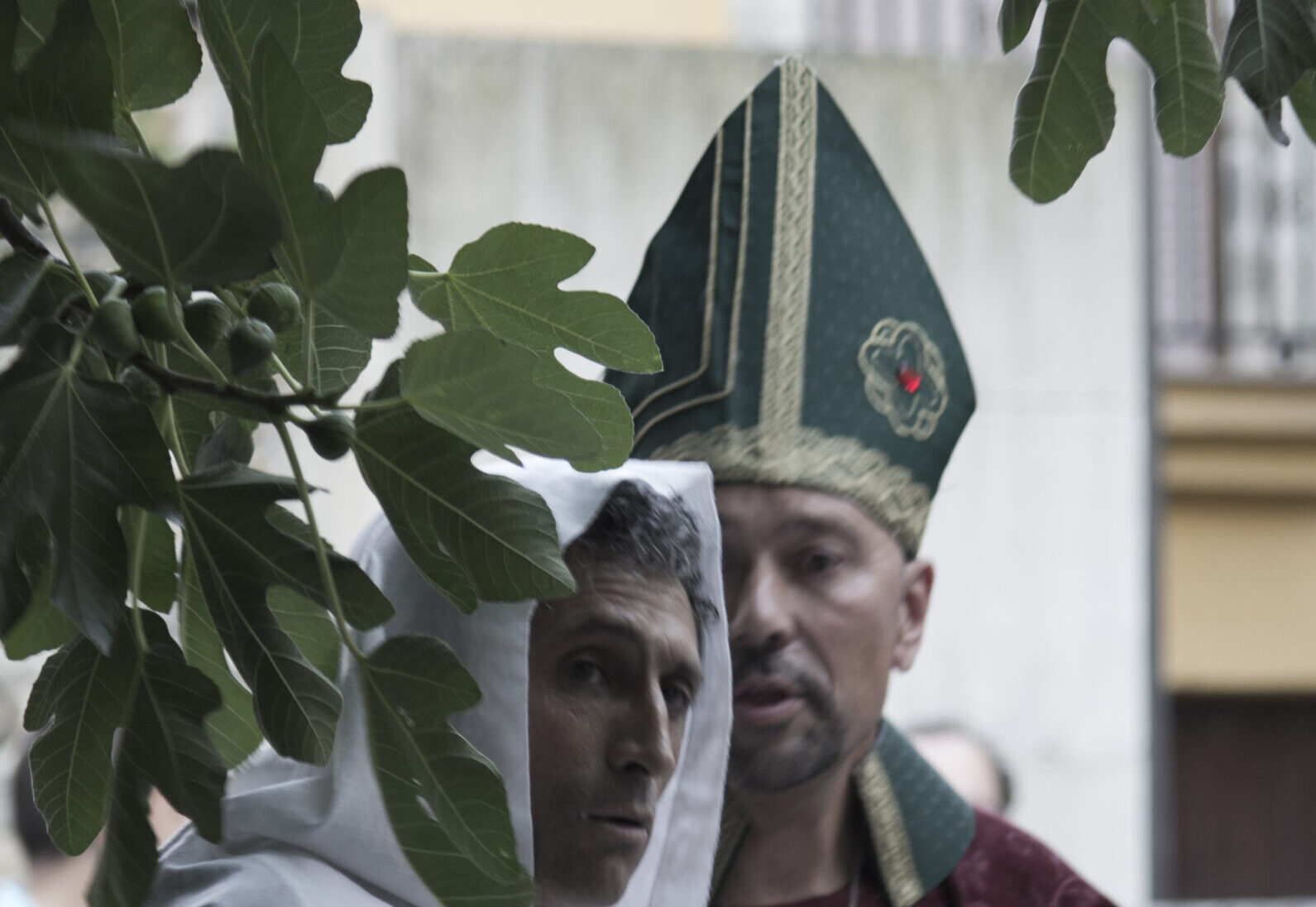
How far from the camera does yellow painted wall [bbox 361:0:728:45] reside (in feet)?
18.8

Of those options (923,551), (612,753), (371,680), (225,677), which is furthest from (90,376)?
(923,551)

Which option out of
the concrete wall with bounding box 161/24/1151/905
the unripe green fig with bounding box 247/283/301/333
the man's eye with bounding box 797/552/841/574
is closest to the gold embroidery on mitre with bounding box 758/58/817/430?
the man's eye with bounding box 797/552/841/574

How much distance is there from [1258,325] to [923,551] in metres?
2.11

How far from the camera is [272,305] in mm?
851

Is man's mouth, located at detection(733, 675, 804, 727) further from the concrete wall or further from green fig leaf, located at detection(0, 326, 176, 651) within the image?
the concrete wall

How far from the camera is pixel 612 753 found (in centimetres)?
118

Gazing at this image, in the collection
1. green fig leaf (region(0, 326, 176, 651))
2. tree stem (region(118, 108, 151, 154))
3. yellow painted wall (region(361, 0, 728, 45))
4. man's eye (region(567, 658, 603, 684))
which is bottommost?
man's eye (region(567, 658, 603, 684))

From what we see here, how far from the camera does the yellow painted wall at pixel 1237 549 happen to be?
206 inches

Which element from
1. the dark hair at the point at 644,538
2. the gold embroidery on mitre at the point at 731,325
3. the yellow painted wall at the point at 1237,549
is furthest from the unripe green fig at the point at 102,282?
the yellow painted wall at the point at 1237,549

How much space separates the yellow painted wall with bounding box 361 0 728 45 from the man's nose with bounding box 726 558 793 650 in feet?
14.9

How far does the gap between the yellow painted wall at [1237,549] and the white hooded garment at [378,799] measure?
14.1ft

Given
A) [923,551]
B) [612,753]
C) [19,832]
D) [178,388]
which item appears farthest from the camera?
[923,551]

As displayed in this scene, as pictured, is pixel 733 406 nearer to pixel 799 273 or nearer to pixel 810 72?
pixel 799 273

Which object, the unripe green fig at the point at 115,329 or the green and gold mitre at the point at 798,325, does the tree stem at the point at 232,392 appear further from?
the green and gold mitre at the point at 798,325
